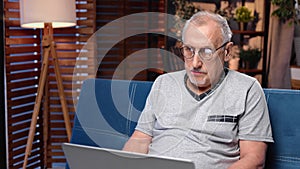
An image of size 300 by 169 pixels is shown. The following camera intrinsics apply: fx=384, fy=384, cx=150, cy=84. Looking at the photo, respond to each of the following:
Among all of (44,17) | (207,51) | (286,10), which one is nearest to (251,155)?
(207,51)

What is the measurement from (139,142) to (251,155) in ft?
1.50

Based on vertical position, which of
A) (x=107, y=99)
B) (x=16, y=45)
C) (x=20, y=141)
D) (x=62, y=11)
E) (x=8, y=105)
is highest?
(x=62, y=11)

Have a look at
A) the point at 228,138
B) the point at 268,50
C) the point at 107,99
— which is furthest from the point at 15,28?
the point at 268,50

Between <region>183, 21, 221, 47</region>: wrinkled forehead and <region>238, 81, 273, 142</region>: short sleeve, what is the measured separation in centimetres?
24

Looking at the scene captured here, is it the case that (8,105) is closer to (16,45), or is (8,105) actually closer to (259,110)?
(16,45)

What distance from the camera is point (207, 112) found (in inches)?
56.7

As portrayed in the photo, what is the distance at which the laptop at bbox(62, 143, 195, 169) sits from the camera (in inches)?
34.6

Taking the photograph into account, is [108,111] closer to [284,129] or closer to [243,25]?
[284,129]

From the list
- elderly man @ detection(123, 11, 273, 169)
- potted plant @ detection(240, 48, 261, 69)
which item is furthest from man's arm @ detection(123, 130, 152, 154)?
potted plant @ detection(240, 48, 261, 69)

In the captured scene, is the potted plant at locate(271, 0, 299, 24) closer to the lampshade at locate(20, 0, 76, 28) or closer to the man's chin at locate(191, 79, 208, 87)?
the lampshade at locate(20, 0, 76, 28)

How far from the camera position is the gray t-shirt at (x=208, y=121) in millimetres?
1376

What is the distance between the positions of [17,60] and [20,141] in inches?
23.1

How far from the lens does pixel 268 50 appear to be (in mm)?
3785

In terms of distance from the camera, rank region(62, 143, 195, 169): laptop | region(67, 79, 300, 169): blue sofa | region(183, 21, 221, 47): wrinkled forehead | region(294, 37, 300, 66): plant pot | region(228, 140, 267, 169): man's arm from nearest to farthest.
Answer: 1. region(62, 143, 195, 169): laptop
2. region(228, 140, 267, 169): man's arm
3. region(183, 21, 221, 47): wrinkled forehead
4. region(67, 79, 300, 169): blue sofa
5. region(294, 37, 300, 66): plant pot
